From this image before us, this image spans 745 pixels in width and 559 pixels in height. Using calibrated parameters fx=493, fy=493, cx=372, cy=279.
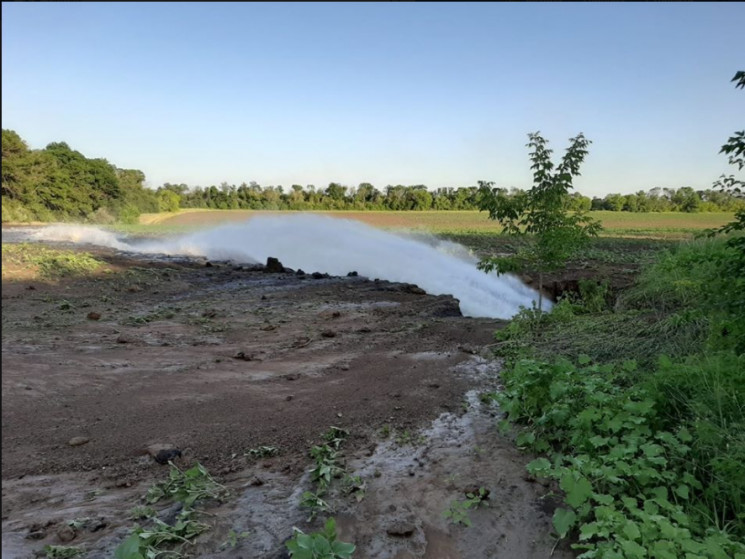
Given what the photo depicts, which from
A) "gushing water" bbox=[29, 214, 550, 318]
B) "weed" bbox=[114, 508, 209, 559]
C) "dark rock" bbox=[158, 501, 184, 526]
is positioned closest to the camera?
"weed" bbox=[114, 508, 209, 559]

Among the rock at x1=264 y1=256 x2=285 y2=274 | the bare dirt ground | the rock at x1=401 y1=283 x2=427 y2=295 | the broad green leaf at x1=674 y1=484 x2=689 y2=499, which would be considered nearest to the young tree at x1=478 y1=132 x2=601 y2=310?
the bare dirt ground

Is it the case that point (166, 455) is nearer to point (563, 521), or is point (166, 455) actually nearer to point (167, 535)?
point (167, 535)

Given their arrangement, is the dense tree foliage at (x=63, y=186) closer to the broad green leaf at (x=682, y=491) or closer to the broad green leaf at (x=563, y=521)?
the broad green leaf at (x=563, y=521)

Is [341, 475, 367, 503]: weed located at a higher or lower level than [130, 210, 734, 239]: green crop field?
lower

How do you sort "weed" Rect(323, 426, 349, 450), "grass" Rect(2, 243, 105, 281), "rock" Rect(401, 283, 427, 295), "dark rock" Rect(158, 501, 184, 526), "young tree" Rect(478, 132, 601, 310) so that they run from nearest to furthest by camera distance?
"grass" Rect(2, 243, 105, 281) → "dark rock" Rect(158, 501, 184, 526) → "weed" Rect(323, 426, 349, 450) → "young tree" Rect(478, 132, 601, 310) → "rock" Rect(401, 283, 427, 295)

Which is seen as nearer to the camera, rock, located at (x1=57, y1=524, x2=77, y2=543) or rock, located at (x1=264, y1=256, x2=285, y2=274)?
rock, located at (x1=57, y1=524, x2=77, y2=543)

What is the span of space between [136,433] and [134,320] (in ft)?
12.5

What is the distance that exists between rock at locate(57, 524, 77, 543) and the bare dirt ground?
21 mm

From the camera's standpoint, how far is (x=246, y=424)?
182 inches

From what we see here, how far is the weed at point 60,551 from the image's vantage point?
2.68 meters

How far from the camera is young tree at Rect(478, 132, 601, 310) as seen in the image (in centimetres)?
872

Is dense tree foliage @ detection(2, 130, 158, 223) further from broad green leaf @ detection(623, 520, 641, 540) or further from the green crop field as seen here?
the green crop field

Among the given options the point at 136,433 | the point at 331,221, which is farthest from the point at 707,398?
the point at 331,221

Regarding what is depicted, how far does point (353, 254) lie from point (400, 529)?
17.9 m
